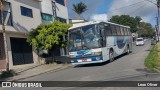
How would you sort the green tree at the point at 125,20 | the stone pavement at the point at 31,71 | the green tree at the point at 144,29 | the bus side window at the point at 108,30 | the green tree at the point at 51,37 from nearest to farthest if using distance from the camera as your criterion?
the stone pavement at the point at 31,71 < the bus side window at the point at 108,30 < the green tree at the point at 51,37 < the green tree at the point at 125,20 < the green tree at the point at 144,29

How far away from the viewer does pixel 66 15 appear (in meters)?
40.7

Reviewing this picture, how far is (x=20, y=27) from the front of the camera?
25.9m

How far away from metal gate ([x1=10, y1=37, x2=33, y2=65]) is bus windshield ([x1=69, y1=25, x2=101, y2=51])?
23.9ft

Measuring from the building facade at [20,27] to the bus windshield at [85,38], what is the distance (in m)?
6.74

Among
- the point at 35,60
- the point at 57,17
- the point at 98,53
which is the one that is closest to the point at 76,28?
the point at 98,53

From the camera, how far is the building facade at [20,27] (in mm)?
23859

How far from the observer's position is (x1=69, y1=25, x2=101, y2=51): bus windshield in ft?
62.1

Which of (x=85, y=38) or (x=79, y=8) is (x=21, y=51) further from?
(x=79, y=8)

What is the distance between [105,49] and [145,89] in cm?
1071

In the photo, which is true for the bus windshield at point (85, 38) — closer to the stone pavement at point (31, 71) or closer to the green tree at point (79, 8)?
the stone pavement at point (31, 71)

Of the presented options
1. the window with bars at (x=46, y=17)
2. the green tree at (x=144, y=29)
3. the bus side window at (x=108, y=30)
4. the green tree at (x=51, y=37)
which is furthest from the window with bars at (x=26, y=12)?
the green tree at (x=144, y=29)

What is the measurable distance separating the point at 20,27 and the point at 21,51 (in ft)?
7.56

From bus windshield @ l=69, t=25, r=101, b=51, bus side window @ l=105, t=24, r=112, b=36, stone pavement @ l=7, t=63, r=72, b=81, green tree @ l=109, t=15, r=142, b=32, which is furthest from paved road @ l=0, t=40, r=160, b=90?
green tree @ l=109, t=15, r=142, b=32

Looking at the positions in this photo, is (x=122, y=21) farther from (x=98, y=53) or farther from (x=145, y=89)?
(x=145, y=89)
